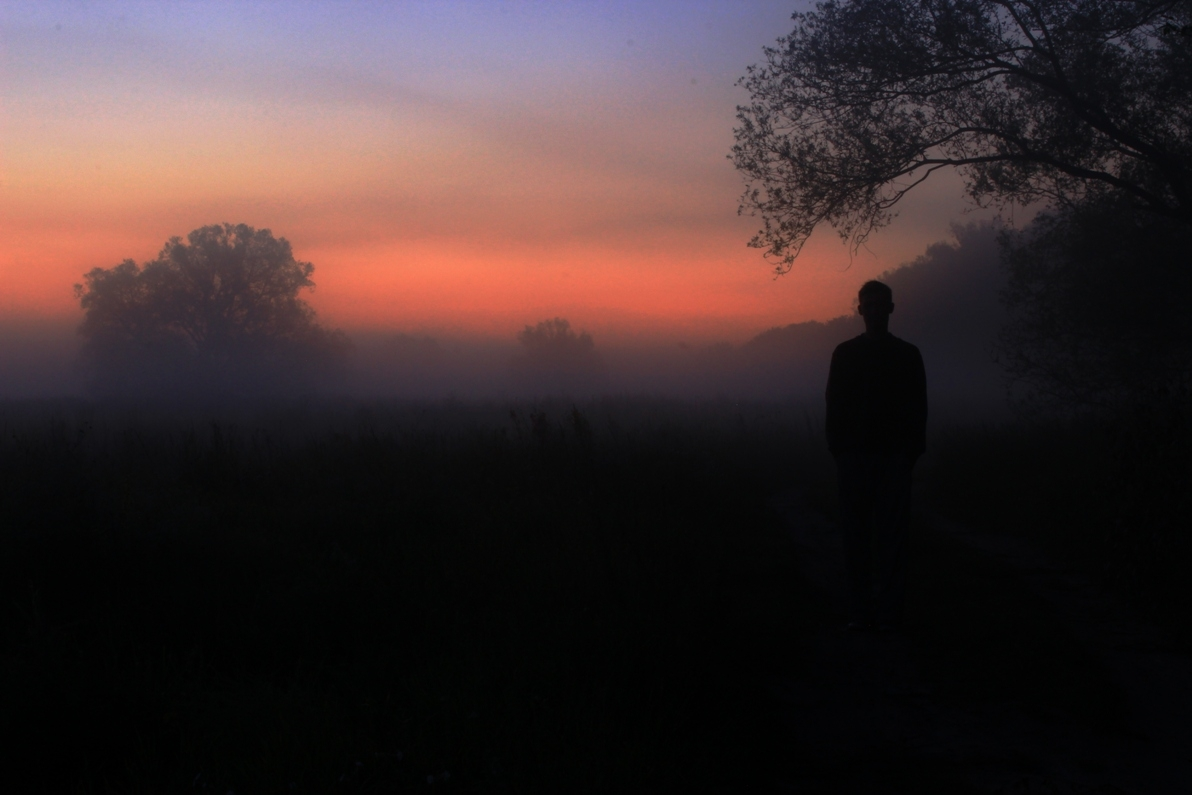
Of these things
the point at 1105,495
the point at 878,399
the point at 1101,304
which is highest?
the point at 1101,304

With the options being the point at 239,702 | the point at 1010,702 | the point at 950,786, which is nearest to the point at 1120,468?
the point at 1010,702

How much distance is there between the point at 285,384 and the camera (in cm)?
5000

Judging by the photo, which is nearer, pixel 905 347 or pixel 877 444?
pixel 877 444

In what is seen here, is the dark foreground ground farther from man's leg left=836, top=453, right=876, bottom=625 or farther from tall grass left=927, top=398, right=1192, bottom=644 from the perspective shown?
man's leg left=836, top=453, right=876, bottom=625

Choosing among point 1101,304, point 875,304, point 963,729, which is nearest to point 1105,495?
point 875,304

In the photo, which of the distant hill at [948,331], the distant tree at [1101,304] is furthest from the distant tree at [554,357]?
the distant tree at [1101,304]

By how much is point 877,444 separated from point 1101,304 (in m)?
10.9

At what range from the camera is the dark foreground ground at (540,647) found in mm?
2941

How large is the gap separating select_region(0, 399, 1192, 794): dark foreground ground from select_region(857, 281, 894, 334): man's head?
2059 mm

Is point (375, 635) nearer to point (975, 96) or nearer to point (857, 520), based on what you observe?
point (857, 520)

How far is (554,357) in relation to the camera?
93.2m

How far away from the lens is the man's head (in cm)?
533

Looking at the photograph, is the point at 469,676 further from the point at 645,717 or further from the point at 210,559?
the point at 210,559

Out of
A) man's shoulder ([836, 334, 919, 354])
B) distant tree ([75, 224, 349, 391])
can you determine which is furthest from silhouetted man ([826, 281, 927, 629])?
distant tree ([75, 224, 349, 391])
